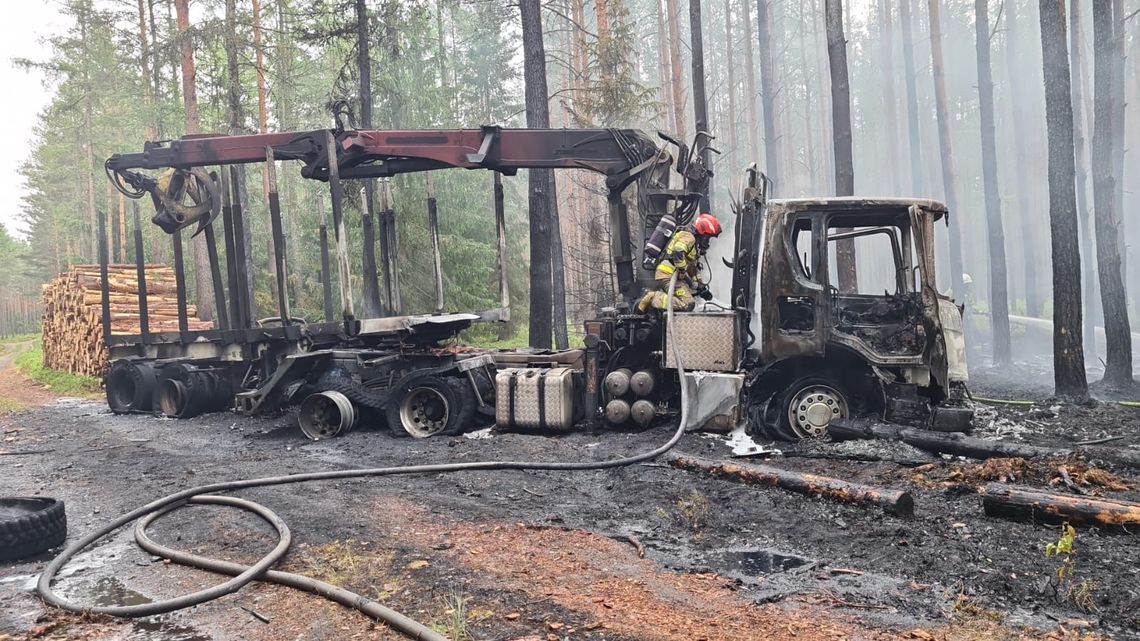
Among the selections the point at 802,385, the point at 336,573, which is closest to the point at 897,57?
the point at 802,385

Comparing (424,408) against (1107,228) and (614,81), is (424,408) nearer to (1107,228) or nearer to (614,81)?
(614,81)

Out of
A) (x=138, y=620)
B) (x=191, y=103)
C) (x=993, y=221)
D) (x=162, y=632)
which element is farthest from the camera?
(x=993, y=221)

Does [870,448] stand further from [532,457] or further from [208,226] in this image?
[208,226]

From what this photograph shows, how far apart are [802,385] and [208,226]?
9228 mm

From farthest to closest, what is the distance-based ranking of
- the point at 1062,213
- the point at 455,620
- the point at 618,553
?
the point at 1062,213 < the point at 618,553 < the point at 455,620

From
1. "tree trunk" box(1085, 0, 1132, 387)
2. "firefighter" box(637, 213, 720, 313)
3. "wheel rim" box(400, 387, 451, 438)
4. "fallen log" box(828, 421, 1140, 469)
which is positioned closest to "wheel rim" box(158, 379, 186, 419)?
"wheel rim" box(400, 387, 451, 438)

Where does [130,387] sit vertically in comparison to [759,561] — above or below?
above

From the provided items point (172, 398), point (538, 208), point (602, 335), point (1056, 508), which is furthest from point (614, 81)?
point (1056, 508)

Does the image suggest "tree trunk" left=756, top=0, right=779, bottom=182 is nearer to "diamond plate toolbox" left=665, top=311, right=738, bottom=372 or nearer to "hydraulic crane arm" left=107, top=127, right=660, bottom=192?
"hydraulic crane arm" left=107, top=127, right=660, bottom=192

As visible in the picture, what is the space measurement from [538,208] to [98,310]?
1073cm

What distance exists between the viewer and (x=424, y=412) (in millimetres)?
9375

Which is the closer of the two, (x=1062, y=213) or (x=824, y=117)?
(x=1062, y=213)

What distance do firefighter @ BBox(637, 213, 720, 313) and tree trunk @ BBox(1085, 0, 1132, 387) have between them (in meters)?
8.54

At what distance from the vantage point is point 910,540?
15.7 ft
